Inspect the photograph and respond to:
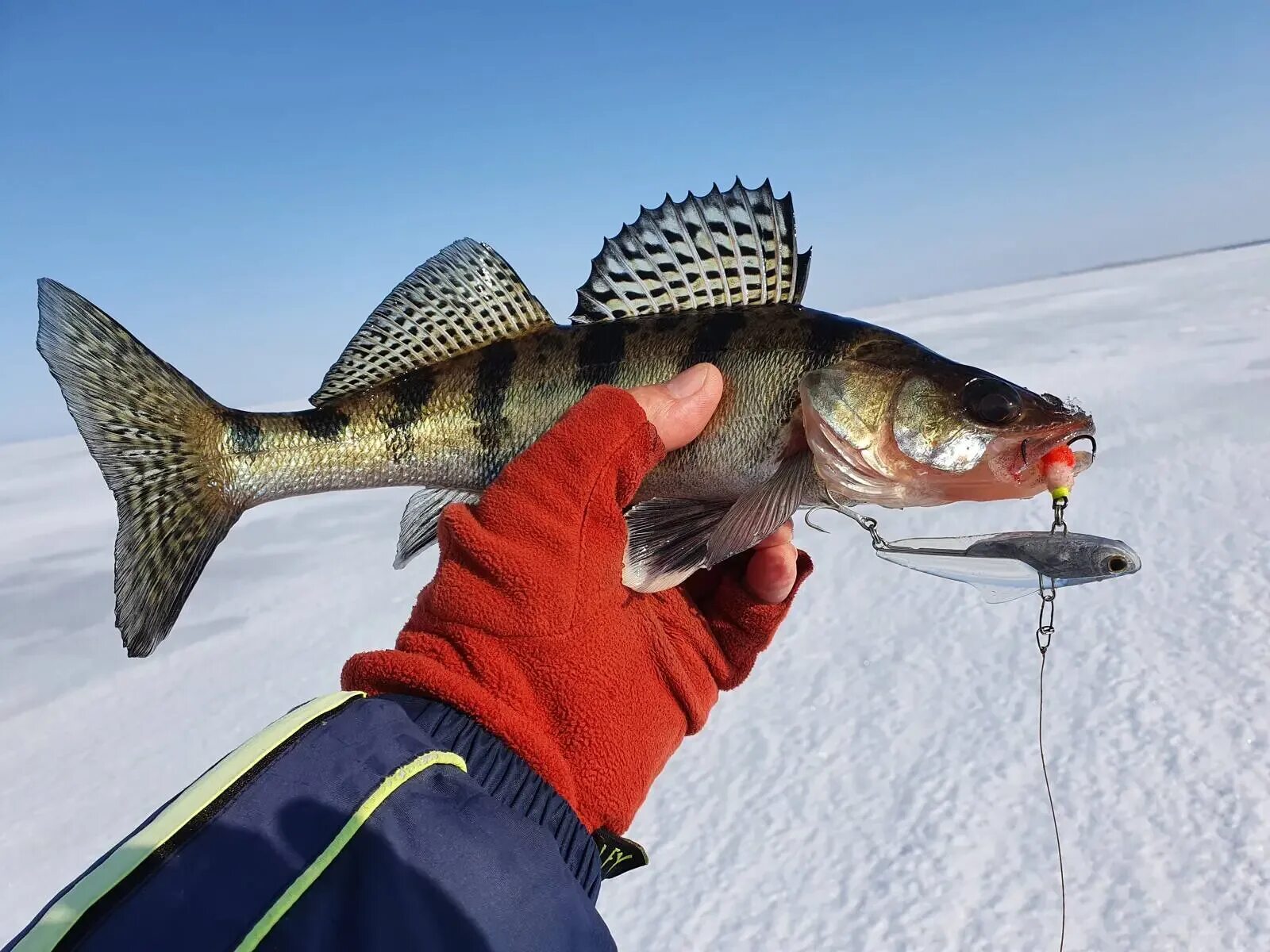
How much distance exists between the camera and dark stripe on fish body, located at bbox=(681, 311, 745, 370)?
228 centimetres

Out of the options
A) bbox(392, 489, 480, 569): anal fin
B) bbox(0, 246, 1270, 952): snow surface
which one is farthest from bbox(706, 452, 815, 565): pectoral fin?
bbox(0, 246, 1270, 952): snow surface

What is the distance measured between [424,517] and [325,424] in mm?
400

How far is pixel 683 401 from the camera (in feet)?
6.98

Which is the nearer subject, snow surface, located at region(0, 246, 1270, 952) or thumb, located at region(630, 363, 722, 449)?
thumb, located at region(630, 363, 722, 449)

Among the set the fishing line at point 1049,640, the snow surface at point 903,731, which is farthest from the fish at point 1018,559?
the snow surface at point 903,731

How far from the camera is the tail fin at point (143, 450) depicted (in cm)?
217

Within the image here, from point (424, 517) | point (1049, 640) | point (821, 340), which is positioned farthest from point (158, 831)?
point (1049, 640)

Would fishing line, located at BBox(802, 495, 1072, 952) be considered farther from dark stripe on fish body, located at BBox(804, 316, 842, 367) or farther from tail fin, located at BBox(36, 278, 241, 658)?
tail fin, located at BBox(36, 278, 241, 658)

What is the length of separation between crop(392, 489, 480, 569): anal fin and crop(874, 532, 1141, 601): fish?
1286 millimetres

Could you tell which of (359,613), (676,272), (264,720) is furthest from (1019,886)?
(359,613)

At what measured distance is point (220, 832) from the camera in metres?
1.13

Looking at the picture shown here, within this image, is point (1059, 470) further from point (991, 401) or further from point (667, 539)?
point (667, 539)

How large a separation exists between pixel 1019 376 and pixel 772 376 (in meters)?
9.16

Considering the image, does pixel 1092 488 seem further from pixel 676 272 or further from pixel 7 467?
pixel 7 467
